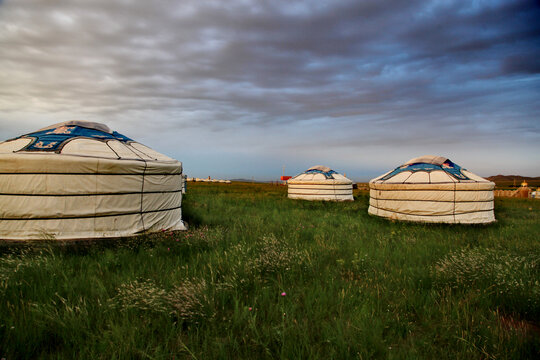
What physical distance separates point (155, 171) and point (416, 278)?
4.26 metres

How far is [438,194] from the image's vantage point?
646 cm

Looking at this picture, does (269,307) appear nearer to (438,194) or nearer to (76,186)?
(76,186)

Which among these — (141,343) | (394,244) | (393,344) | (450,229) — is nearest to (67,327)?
(141,343)

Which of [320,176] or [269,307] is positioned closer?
[269,307]

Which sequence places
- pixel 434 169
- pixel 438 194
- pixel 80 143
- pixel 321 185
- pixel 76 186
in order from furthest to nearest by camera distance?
pixel 321 185, pixel 434 169, pixel 438 194, pixel 80 143, pixel 76 186

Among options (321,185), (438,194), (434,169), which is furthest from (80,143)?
(321,185)

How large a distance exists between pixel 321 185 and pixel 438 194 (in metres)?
7.26

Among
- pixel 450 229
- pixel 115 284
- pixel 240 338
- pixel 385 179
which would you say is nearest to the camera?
pixel 240 338

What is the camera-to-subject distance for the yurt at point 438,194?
6.38m

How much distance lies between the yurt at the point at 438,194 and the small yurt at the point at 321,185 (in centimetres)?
614

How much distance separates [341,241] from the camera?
4672 mm

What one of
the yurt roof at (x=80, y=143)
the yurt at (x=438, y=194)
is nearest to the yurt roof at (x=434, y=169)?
the yurt at (x=438, y=194)

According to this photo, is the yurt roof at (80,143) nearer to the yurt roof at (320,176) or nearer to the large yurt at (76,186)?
the large yurt at (76,186)

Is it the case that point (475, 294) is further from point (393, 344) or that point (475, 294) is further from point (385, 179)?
point (385, 179)
